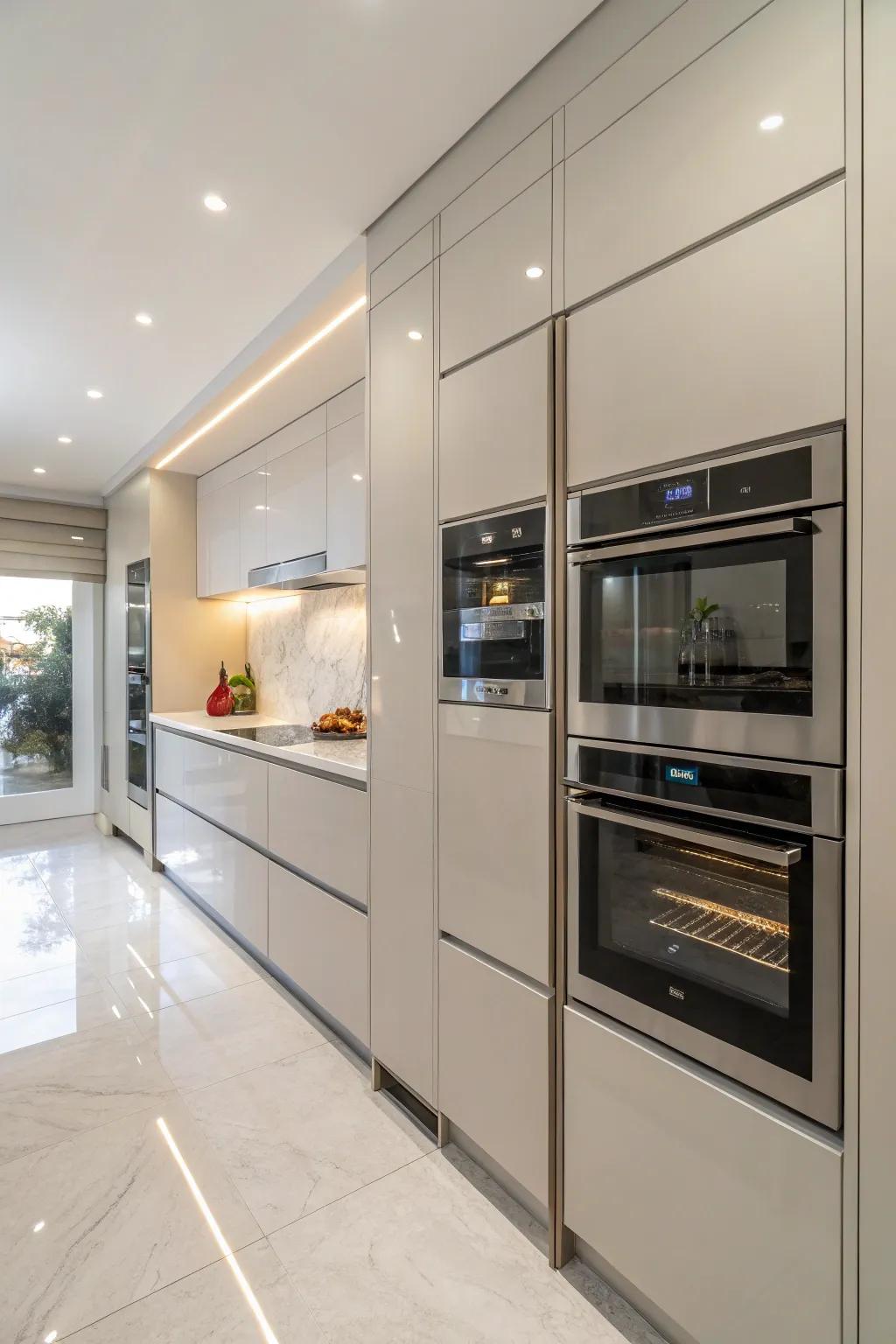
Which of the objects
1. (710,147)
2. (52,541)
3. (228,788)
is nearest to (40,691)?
(52,541)

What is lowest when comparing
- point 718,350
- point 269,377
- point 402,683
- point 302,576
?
point 402,683

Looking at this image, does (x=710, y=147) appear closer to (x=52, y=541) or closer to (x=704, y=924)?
(x=704, y=924)

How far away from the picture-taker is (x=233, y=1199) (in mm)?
1756

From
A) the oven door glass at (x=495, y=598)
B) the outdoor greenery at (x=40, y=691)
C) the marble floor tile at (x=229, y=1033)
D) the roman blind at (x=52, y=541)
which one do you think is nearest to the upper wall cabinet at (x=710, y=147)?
the oven door glass at (x=495, y=598)

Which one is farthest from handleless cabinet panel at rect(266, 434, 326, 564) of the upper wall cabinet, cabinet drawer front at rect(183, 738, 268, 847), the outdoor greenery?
the outdoor greenery

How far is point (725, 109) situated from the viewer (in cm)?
118

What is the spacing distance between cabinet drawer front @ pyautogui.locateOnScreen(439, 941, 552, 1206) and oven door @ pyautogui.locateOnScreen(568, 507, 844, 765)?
692 millimetres

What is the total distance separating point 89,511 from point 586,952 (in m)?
5.23

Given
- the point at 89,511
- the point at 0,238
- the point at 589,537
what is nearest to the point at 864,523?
the point at 589,537

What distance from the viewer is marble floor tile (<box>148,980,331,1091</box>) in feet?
7.68

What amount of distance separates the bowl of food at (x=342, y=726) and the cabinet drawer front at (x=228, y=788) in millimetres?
312

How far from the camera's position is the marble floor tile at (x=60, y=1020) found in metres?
2.53

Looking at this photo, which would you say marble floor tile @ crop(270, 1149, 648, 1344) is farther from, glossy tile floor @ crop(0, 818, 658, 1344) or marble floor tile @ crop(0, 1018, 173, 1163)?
marble floor tile @ crop(0, 1018, 173, 1163)

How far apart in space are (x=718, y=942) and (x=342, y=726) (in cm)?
210
